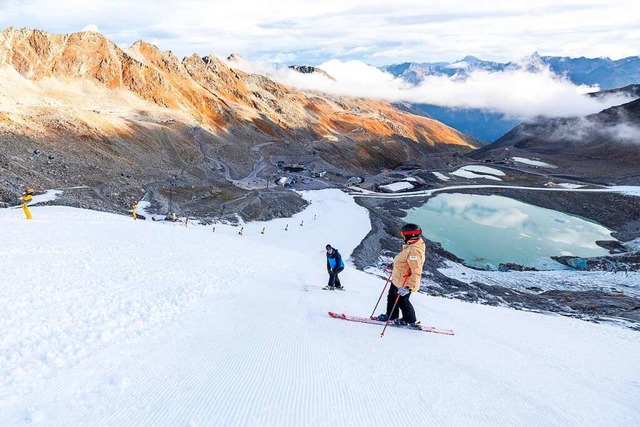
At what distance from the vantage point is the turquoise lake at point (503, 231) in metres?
54.3

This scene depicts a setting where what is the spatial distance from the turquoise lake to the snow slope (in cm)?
4051

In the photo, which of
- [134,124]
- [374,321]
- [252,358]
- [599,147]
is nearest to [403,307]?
[374,321]

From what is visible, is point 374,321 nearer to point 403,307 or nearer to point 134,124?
point 403,307

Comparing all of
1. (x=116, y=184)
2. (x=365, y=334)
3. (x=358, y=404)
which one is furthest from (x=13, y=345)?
(x=116, y=184)

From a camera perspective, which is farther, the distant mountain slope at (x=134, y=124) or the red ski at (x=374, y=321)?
the distant mountain slope at (x=134, y=124)

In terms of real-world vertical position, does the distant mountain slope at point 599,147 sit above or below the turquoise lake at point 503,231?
above

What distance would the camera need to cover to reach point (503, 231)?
2694 inches

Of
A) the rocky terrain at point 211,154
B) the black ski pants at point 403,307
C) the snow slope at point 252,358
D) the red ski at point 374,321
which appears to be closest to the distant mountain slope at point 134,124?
the rocky terrain at point 211,154

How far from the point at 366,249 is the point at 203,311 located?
31.8m

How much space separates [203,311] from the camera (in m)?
10.1

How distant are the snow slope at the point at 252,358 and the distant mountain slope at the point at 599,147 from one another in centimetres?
14537

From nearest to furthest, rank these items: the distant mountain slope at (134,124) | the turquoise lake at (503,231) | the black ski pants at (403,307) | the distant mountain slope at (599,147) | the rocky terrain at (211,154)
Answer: the black ski pants at (403,307) < the rocky terrain at (211,154) < the turquoise lake at (503,231) < the distant mountain slope at (134,124) < the distant mountain slope at (599,147)

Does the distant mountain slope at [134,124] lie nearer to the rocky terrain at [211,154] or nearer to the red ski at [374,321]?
the rocky terrain at [211,154]

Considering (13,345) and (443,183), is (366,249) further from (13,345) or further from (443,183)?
(443,183)
